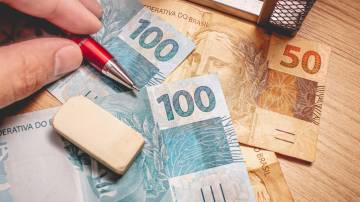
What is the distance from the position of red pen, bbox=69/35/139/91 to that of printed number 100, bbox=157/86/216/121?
0.05 m

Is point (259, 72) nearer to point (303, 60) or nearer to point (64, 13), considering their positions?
point (303, 60)

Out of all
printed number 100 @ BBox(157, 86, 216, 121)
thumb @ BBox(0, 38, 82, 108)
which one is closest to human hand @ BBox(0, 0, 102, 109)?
thumb @ BBox(0, 38, 82, 108)

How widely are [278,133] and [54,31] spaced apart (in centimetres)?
35

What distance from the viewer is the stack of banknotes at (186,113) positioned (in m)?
0.50

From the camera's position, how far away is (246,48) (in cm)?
57

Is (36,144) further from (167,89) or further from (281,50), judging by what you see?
(281,50)

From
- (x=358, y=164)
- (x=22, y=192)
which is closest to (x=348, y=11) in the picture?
(x=358, y=164)

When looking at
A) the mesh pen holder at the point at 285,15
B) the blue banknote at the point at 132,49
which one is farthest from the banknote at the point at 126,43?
the mesh pen holder at the point at 285,15

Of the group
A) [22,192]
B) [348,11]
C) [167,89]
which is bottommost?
[22,192]

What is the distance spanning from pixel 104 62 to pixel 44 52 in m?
0.08

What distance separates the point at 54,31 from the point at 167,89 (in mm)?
185

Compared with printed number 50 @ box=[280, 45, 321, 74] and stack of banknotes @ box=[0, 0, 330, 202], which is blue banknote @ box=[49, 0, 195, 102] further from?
printed number 50 @ box=[280, 45, 321, 74]

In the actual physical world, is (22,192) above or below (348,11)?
below

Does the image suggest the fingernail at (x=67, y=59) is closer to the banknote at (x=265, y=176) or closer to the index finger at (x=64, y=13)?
the index finger at (x=64, y=13)
